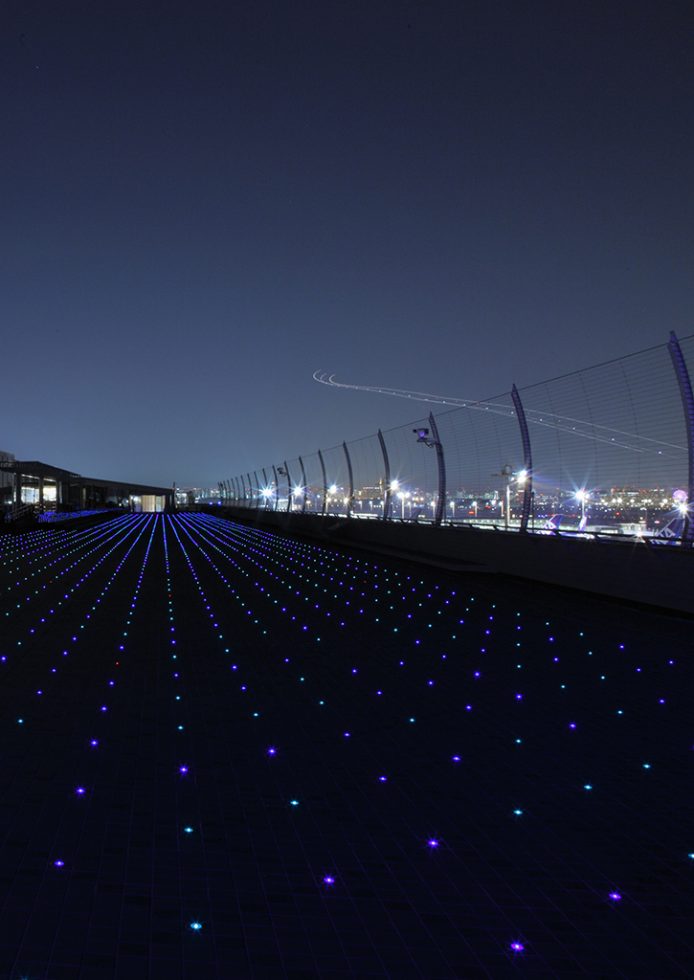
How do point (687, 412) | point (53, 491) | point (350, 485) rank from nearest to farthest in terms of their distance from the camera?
point (687, 412) → point (350, 485) → point (53, 491)

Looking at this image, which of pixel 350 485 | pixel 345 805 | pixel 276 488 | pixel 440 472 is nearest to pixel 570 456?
pixel 440 472

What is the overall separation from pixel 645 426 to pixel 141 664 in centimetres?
599

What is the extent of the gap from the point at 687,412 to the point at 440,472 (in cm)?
752

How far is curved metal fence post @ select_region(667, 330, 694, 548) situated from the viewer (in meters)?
8.40

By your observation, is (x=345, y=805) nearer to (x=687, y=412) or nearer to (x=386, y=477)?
(x=687, y=412)

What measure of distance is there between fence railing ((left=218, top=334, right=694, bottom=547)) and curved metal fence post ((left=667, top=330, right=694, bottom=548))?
0.01 m

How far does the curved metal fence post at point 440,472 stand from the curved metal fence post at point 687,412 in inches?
289

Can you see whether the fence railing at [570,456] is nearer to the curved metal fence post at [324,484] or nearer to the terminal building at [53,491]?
the curved metal fence post at [324,484]

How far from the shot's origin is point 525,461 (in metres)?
12.0

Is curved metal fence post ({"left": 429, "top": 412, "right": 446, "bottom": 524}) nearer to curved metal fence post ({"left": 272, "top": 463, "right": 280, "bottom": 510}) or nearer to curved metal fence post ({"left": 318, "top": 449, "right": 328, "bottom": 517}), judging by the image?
curved metal fence post ({"left": 318, "top": 449, "right": 328, "bottom": 517})

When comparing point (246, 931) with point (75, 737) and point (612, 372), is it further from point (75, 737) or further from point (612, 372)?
point (612, 372)

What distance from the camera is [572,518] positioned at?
35.7ft

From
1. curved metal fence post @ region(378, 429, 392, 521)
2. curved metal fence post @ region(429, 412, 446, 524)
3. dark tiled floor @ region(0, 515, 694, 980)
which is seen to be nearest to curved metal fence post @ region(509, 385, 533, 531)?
curved metal fence post @ region(429, 412, 446, 524)

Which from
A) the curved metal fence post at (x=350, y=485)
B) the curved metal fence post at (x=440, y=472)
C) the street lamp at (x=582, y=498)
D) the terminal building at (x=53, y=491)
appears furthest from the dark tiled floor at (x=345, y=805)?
the terminal building at (x=53, y=491)
